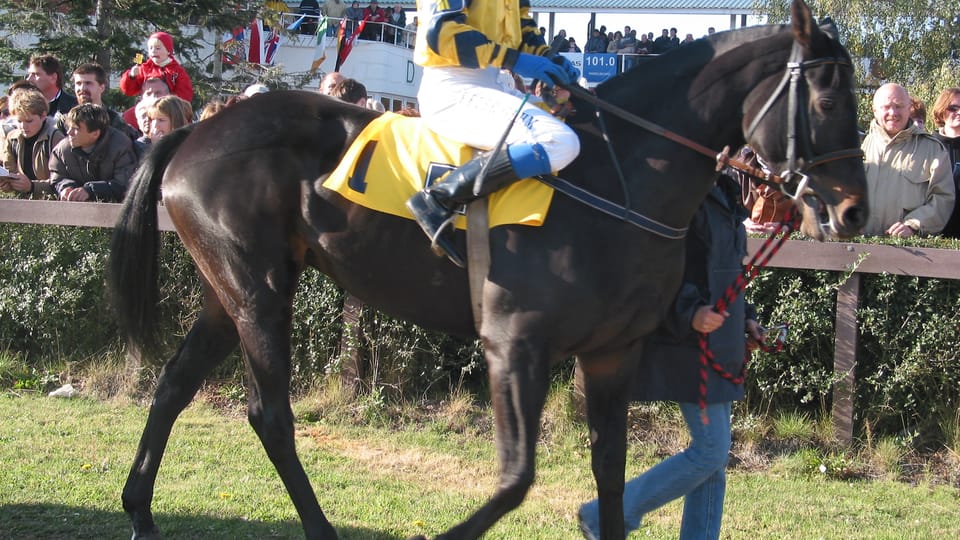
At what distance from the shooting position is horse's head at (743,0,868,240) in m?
2.93

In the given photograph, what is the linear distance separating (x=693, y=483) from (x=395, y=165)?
1.65 m

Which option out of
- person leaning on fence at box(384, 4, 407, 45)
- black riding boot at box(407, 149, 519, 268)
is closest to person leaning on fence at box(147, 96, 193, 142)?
black riding boot at box(407, 149, 519, 268)

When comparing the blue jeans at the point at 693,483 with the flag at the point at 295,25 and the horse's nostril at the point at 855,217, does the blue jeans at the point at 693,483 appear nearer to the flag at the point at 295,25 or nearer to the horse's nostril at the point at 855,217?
the horse's nostril at the point at 855,217

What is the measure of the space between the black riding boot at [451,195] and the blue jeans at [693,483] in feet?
3.72

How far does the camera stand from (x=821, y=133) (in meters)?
2.94

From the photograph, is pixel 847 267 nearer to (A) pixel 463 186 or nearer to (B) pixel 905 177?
(B) pixel 905 177

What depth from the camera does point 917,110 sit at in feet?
21.0

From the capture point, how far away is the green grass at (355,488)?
4.16 metres

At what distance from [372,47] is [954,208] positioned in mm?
20521

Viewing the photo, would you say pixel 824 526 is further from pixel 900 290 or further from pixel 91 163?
pixel 91 163

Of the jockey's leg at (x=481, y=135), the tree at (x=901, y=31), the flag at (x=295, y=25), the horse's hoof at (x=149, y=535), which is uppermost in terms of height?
the tree at (x=901, y=31)

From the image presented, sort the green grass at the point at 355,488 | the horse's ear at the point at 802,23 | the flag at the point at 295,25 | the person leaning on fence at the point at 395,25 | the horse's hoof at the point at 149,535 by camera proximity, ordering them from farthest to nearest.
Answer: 1. the person leaning on fence at the point at 395,25
2. the flag at the point at 295,25
3. the green grass at the point at 355,488
4. the horse's hoof at the point at 149,535
5. the horse's ear at the point at 802,23

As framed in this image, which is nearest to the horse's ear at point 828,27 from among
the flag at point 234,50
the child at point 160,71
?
the child at point 160,71

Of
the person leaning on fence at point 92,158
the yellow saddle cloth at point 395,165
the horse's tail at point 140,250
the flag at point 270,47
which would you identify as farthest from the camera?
the flag at point 270,47
